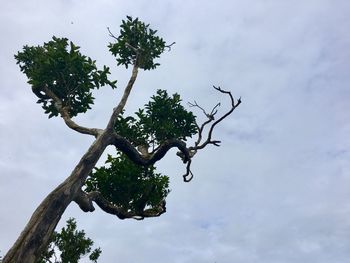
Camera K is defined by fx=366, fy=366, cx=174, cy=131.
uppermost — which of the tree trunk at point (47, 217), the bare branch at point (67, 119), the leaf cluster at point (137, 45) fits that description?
the leaf cluster at point (137, 45)

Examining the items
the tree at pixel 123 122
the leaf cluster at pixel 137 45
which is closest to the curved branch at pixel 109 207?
the tree at pixel 123 122

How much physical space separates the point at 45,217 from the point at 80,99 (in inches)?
309

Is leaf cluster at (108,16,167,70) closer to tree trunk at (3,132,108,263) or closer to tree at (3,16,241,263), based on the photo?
tree at (3,16,241,263)

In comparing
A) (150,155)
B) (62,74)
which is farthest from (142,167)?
(62,74)

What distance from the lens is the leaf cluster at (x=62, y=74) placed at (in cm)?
1777

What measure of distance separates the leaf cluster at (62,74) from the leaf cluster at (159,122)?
2.46 meters

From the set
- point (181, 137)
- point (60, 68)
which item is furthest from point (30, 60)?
point (181, 137)

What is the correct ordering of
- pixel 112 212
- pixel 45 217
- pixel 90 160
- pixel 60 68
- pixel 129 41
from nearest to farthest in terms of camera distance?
pixel 45 217, pixel 90 160, pixel 60 68, pixel 112 212, pixel 129 41

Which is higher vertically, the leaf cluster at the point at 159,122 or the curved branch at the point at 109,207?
the leaf cluster at the point at 159,122

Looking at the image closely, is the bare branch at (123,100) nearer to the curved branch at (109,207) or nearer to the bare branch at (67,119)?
the bare branch at (67,119)

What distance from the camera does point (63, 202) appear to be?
13.9m

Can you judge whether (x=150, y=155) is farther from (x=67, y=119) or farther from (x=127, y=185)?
(x=67, y=119)

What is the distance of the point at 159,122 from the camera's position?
20.9 metres

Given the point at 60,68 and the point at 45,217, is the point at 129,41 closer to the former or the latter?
the point at 60,68
